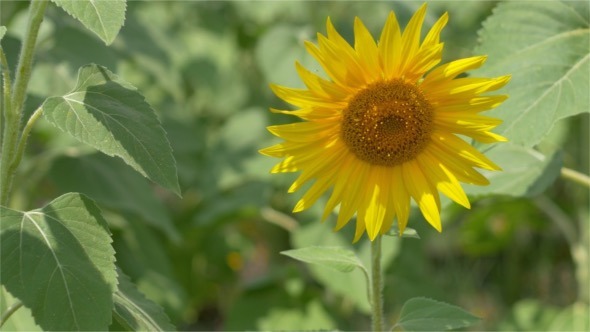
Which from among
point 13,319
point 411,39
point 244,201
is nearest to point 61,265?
point 13,319

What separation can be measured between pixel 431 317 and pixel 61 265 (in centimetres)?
52

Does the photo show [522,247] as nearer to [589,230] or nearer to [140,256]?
[589,230]

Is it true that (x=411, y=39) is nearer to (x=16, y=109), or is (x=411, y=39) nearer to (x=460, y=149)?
(x=460, y=149)

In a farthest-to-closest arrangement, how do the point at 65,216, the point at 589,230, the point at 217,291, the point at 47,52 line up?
1. the point at 217,291
2. the point at 589,230
3. the point at 47,52
4. the point at 65,216

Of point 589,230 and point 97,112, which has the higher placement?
point 97,112

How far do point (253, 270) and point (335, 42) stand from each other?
2337mm

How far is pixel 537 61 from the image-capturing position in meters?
1.61

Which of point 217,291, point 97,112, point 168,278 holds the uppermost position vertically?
point 97,112

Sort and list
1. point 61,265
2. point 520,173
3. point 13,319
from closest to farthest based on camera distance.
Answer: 1. point 61,265
2. point 13,319
3. point 520,173

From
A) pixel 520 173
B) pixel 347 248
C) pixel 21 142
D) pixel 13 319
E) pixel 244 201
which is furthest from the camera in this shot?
pixel 244 201

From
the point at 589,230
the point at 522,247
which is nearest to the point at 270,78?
the point at 589,230

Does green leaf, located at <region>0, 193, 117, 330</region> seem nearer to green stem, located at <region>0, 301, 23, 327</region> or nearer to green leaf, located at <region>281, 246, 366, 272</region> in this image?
green stem, located at <region>0, 301, 23, 327</region>

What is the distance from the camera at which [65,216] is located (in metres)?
Answer: 1.26

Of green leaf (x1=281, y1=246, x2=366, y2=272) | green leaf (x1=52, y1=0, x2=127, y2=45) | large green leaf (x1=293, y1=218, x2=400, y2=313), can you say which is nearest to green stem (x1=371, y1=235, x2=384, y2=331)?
green leaf (x1=281, y1=246, x2=366, y2=272)
